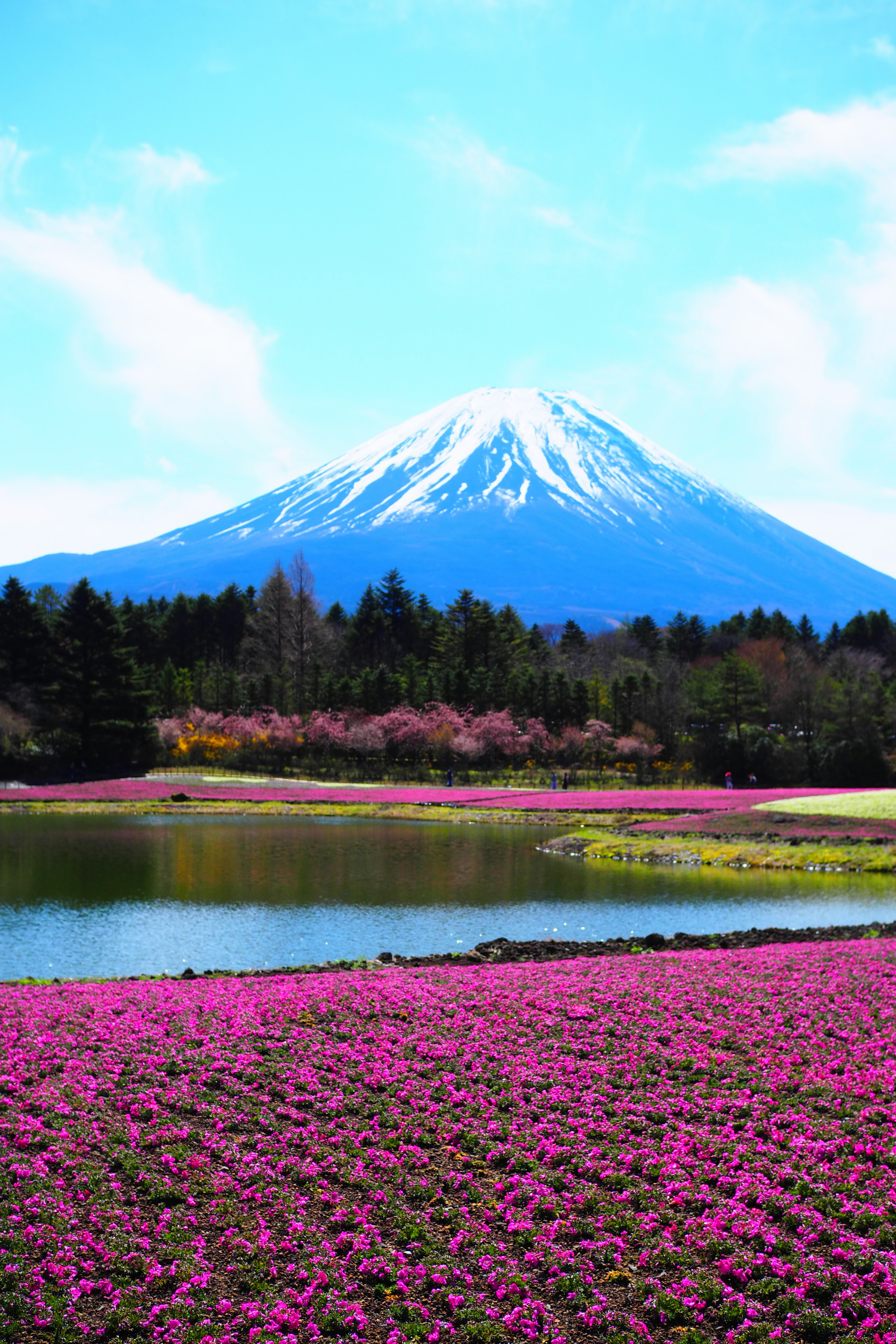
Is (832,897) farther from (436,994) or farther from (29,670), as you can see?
(29,670)

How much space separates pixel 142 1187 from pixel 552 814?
35.0 meters

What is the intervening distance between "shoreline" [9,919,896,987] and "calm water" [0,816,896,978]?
0.76m

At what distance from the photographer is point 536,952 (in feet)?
51.0

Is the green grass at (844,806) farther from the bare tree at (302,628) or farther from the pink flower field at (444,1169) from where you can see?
the bare tree at (302,628)

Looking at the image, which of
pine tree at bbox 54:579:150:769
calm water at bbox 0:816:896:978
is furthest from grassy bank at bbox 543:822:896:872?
pine tree at bbox 54:579:150:769

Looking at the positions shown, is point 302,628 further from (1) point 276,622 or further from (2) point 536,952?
(2) point 536,952

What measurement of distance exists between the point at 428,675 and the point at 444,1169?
Result: 66.0 metres

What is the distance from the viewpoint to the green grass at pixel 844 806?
33844 mm

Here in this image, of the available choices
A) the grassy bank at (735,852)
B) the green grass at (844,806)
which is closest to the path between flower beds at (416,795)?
the green grass at (844,806)

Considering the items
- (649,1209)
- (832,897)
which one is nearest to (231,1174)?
(649,1209)

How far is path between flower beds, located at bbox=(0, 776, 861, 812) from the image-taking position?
4178 cm

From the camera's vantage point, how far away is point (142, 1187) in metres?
6.59

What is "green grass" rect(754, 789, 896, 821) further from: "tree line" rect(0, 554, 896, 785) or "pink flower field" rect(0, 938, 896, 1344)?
A: "pink flower field" rect(0, 938, 896, 1344)

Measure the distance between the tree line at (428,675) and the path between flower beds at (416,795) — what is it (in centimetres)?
542
